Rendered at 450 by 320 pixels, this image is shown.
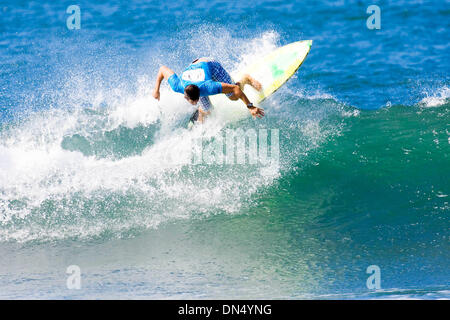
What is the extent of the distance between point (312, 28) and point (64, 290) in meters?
10.1

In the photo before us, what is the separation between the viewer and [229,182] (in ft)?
23.9

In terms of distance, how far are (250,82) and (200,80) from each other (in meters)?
1.41

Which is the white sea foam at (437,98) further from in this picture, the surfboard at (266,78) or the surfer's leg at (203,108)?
the surfer's leg at (203,108)

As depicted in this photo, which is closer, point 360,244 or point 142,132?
point 360,244

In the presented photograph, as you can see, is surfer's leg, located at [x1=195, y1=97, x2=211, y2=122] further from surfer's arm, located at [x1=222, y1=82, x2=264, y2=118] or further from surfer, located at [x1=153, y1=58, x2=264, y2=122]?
surfer's arm, located at [x1=222, y1=82, x2=264, y2=118]

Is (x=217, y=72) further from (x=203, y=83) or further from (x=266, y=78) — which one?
(x=266, y=78)

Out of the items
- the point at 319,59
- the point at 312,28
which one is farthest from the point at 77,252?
the point at 312,28

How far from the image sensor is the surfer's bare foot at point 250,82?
26.9 feet

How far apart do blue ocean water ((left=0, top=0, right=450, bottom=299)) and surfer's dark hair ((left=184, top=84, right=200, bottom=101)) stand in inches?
43.4

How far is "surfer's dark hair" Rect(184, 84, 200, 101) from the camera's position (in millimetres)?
6738

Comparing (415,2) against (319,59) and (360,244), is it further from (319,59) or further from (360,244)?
(360,244)

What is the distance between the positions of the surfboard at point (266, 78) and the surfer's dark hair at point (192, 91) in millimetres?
1401

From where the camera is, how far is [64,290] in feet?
17.5

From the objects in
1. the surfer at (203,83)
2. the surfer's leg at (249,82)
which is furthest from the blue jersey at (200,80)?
the surfer's leg at (249,82)
